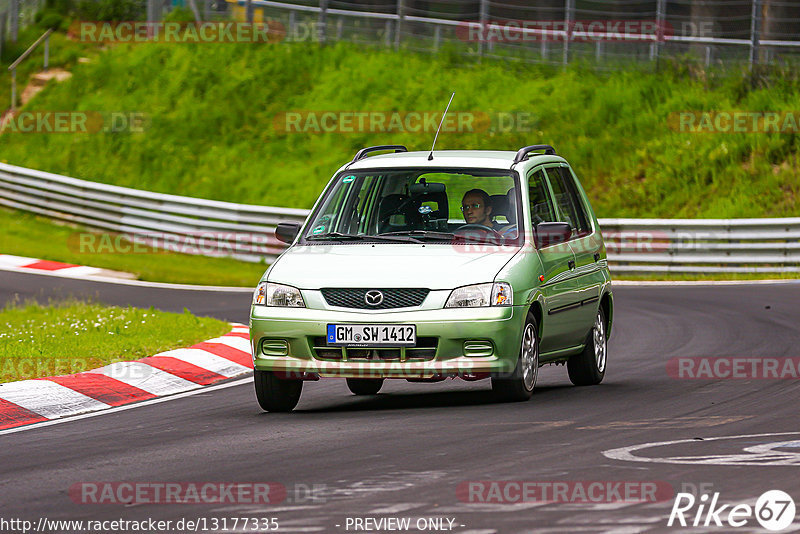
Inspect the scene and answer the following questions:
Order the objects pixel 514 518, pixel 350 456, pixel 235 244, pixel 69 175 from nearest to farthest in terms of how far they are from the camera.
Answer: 1. pixel 514 518
2. pixel 350 456
3. pixel 235 244
4. pixel 69 175

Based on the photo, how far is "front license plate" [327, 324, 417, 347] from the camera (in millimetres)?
9398

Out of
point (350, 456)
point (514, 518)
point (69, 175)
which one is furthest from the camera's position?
point (69, 175)

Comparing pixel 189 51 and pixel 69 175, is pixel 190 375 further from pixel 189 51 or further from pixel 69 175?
pixel 189 51

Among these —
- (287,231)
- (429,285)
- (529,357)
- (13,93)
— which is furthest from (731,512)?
(13,93)

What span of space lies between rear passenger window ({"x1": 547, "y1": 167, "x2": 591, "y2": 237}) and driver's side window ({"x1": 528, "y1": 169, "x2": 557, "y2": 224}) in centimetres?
18

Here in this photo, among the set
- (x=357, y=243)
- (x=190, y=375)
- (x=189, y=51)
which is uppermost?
(x=189, y=51)

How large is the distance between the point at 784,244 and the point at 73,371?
14875 millimetres

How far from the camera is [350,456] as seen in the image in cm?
785

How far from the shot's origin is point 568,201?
1162 cm

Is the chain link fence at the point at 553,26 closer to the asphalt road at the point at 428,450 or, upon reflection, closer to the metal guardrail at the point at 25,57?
the metal guardrail at the point at 25,57

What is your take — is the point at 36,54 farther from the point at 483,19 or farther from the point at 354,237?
the point at 354,237

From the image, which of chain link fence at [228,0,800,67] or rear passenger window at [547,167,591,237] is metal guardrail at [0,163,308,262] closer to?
chain link fence at [228,0,800,67]

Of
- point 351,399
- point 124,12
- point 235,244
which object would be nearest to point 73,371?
point 351,399

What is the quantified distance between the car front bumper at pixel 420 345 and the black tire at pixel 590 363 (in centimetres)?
182
